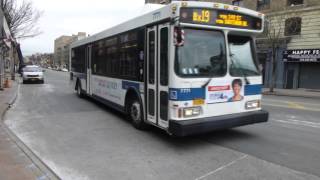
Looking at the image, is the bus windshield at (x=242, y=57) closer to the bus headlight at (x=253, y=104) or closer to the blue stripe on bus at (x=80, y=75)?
the bus headlight at (x=253, y=104)

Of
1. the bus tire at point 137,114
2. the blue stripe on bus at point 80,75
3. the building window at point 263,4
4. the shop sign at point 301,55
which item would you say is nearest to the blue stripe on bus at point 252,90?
the bus tire at point 137,114

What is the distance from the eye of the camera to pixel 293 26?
27.2 meters

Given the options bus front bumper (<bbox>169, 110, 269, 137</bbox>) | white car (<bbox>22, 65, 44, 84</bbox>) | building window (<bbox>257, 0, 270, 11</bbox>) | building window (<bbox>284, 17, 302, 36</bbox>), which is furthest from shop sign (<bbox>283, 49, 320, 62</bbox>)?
white car (<bbox>22, 65, 44, 84</bbox>)

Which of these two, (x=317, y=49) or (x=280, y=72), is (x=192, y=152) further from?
(x=280, y=72)

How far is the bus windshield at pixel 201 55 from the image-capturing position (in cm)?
678

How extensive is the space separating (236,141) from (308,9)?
22.1m

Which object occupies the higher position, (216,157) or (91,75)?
(91,75)

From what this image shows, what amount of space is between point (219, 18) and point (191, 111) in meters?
2.08

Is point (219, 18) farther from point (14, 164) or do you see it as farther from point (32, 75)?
point (32, 75)

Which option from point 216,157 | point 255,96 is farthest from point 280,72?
point 216,157

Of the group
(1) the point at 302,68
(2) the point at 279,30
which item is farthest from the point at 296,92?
(2) the point at 279,30

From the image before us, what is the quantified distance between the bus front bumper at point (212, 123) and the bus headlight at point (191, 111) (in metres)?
0.13

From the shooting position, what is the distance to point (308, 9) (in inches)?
1026

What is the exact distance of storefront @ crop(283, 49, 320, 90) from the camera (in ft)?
85.0
